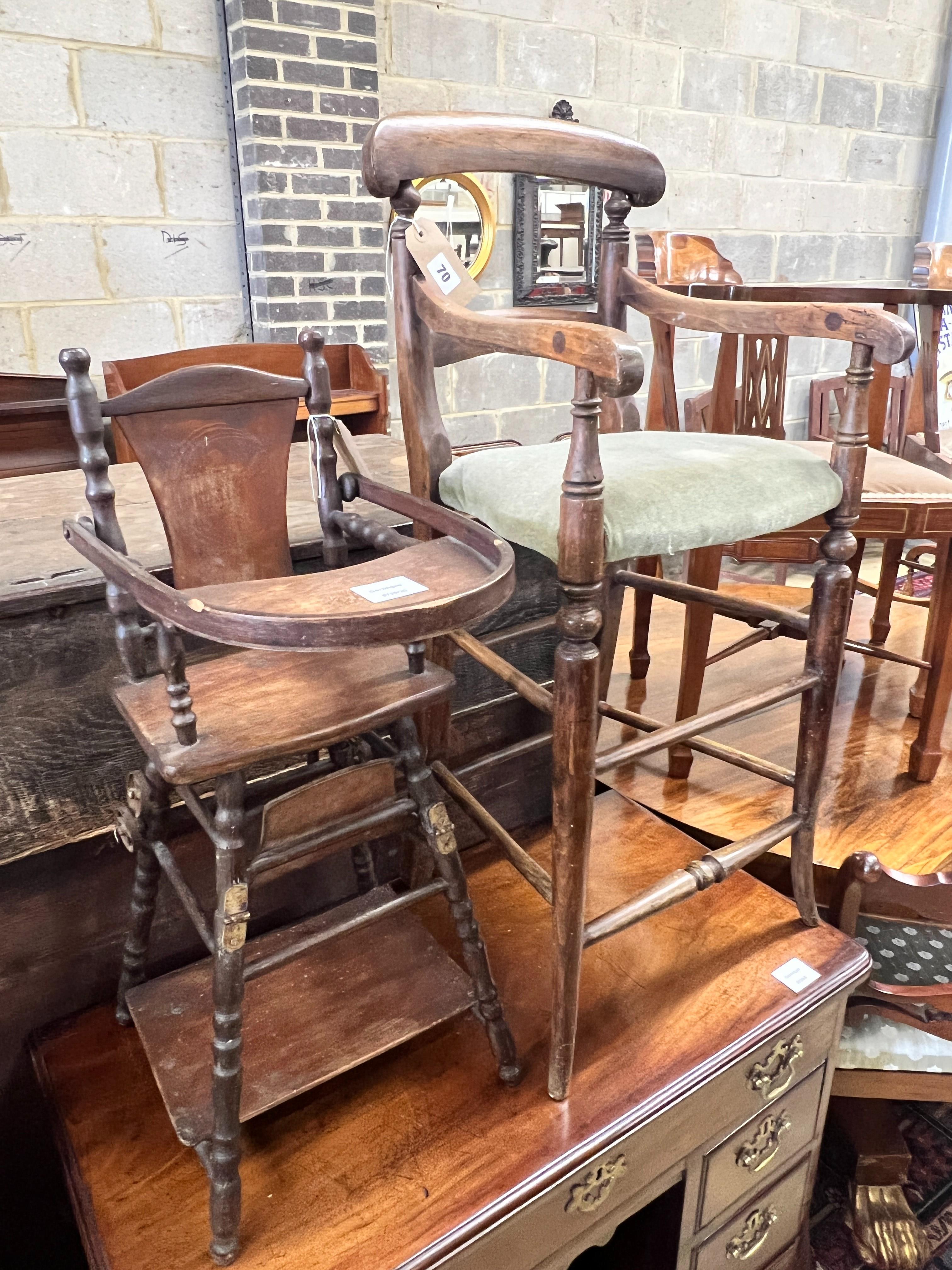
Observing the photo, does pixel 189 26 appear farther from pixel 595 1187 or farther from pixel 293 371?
pixel 595 1187

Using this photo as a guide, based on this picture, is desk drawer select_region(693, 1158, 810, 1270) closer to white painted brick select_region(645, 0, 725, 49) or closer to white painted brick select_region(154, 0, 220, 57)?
white painted brick select_region(154, 0, 220, 57)

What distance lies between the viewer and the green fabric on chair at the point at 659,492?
932 mm

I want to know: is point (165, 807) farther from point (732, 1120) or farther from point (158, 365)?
point (158, 365)

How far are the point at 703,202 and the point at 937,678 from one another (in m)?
2.90

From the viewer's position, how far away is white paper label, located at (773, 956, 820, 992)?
1242mm

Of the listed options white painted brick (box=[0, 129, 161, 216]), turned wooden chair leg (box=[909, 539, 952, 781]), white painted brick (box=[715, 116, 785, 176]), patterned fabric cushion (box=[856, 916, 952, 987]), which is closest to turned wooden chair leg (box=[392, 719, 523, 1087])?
patterned fabric cushion (box=[856, 916, 952, 987])

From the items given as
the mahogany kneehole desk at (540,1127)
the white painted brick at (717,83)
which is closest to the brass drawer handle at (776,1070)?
the mahogany kneehole desk at (540,1127)

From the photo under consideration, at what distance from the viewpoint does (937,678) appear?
5.57 feet

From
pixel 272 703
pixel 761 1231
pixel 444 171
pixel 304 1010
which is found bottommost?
pixel 761 1231

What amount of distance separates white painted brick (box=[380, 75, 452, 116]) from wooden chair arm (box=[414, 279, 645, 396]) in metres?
2.33

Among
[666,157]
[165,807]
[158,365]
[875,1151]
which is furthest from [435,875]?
[666,157]

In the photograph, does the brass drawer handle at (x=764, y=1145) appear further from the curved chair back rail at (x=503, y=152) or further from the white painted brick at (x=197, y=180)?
the white painted brick at (x=197, y=180)

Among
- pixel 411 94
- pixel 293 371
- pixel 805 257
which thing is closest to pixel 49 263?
pixel 293 371

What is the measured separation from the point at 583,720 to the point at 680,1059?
1.70ft
